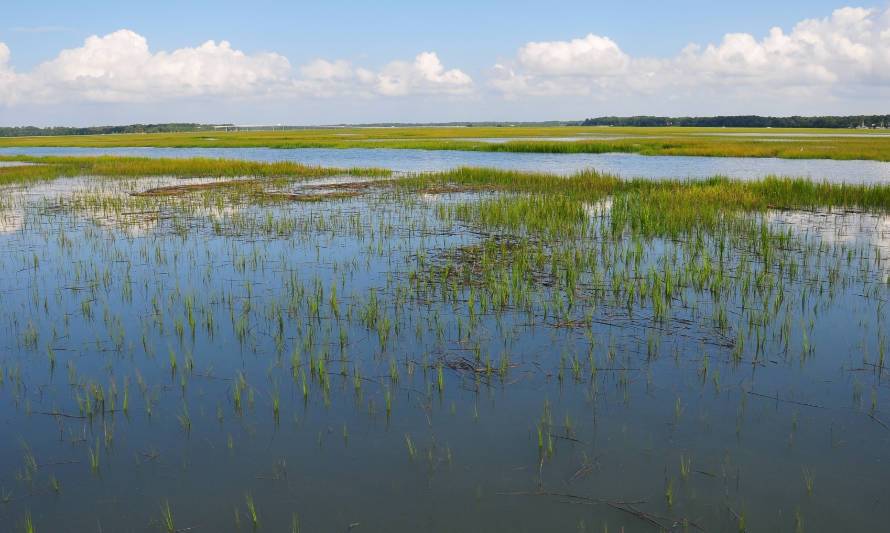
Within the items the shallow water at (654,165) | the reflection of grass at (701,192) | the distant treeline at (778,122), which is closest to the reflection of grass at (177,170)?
the shallow water at (654,165)

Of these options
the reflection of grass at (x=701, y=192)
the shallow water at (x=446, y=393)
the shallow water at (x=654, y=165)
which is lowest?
the shallow water at (x=446, y=393)

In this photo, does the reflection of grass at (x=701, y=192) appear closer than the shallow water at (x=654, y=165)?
Yes

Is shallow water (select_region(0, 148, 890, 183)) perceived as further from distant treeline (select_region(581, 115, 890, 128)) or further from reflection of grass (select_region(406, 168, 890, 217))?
distant treeline (select_region(581, 115, 890, 128))

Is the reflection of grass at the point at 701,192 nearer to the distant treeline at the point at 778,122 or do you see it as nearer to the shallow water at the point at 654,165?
the shallow water at the point at 654,165

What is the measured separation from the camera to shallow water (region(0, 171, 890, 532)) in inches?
193

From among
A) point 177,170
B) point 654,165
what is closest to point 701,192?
point 654,165

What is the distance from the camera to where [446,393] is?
6.75 metres

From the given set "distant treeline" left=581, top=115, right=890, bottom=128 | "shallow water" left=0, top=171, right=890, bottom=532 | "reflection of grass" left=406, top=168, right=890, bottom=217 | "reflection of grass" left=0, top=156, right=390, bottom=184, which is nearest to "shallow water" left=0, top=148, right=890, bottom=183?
"reflection of grass" left=406, top=168, right=890, bottom=217

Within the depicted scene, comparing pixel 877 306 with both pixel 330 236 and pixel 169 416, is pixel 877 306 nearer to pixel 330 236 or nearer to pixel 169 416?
pixel 169 416

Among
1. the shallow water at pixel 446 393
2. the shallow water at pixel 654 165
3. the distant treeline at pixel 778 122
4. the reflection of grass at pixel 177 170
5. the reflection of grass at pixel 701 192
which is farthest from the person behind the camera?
the distant treeline at pixel 778 122

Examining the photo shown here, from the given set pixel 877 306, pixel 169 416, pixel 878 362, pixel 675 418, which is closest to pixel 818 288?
pixel 877 306

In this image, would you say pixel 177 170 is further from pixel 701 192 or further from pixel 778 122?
pixel 778 122

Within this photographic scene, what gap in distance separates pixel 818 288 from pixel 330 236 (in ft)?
34.3

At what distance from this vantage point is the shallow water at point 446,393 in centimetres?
490
